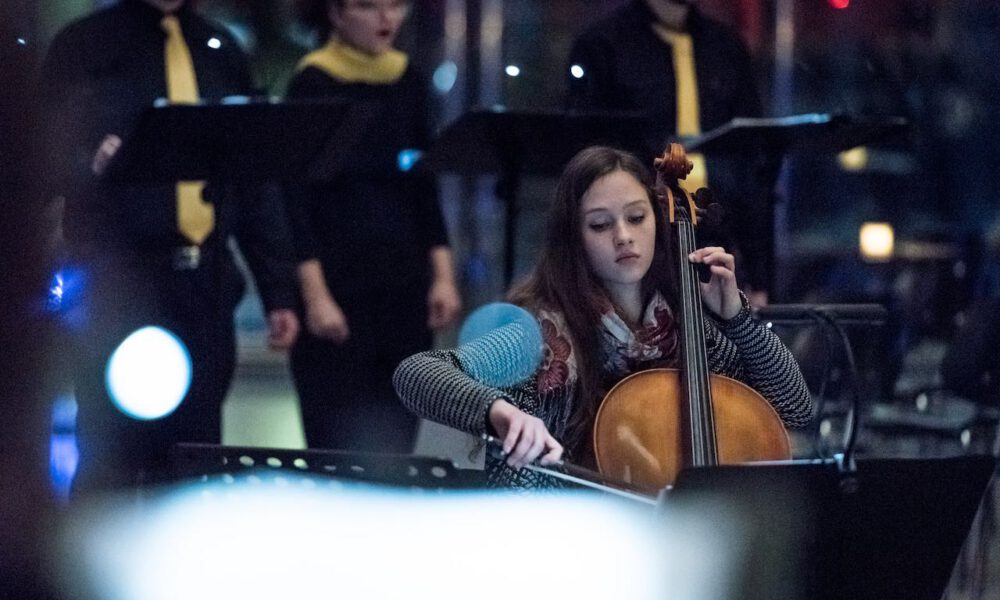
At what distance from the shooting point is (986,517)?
2424mm

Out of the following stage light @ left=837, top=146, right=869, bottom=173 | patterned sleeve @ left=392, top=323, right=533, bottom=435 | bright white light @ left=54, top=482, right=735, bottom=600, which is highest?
stage light @ left=837, top=146, right=869, bottom=173

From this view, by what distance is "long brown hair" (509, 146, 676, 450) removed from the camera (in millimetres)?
1957

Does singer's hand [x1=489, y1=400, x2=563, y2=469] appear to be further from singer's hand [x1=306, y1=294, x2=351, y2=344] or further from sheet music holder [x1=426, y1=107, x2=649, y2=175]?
singer's hand [x1=306, y1=294, x2=351, y2=344]

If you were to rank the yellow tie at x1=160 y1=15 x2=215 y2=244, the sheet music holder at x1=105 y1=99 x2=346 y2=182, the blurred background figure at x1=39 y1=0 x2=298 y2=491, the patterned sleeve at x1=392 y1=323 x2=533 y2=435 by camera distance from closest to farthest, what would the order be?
the patterned sleeve at x1=392 y1=323 x2=533 y2=435 < the sheet music holder at x1=105 y1=99 x2=346 y2=182 < the blurred background figure at x1=39 y1=0 x2=298 y2=491 < the yellow tie at x1=160 y1=15 x2=215 y2=244

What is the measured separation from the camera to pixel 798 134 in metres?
2.99

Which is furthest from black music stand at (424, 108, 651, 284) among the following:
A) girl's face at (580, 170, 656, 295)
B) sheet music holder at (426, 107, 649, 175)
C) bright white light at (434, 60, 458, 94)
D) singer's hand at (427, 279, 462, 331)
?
bright white light at (434, 60, 458, 94)

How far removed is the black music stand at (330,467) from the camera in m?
1.83

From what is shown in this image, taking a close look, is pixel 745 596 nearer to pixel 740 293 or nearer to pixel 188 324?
pixel 740 293

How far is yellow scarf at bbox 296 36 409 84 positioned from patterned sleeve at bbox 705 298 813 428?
5.18 feet

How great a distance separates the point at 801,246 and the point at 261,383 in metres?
2.59

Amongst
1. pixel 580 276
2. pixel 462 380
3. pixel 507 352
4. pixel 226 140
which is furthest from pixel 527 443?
pixel 226 140

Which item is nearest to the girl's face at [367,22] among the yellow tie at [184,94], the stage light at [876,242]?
the yellow tie at [184,94]

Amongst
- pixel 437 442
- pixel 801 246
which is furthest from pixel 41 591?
pixel 801 246

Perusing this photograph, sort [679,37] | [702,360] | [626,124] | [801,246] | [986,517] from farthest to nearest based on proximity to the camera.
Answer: [801,246] < [679,37] < [626,124] < [986,517] < [702,360]
